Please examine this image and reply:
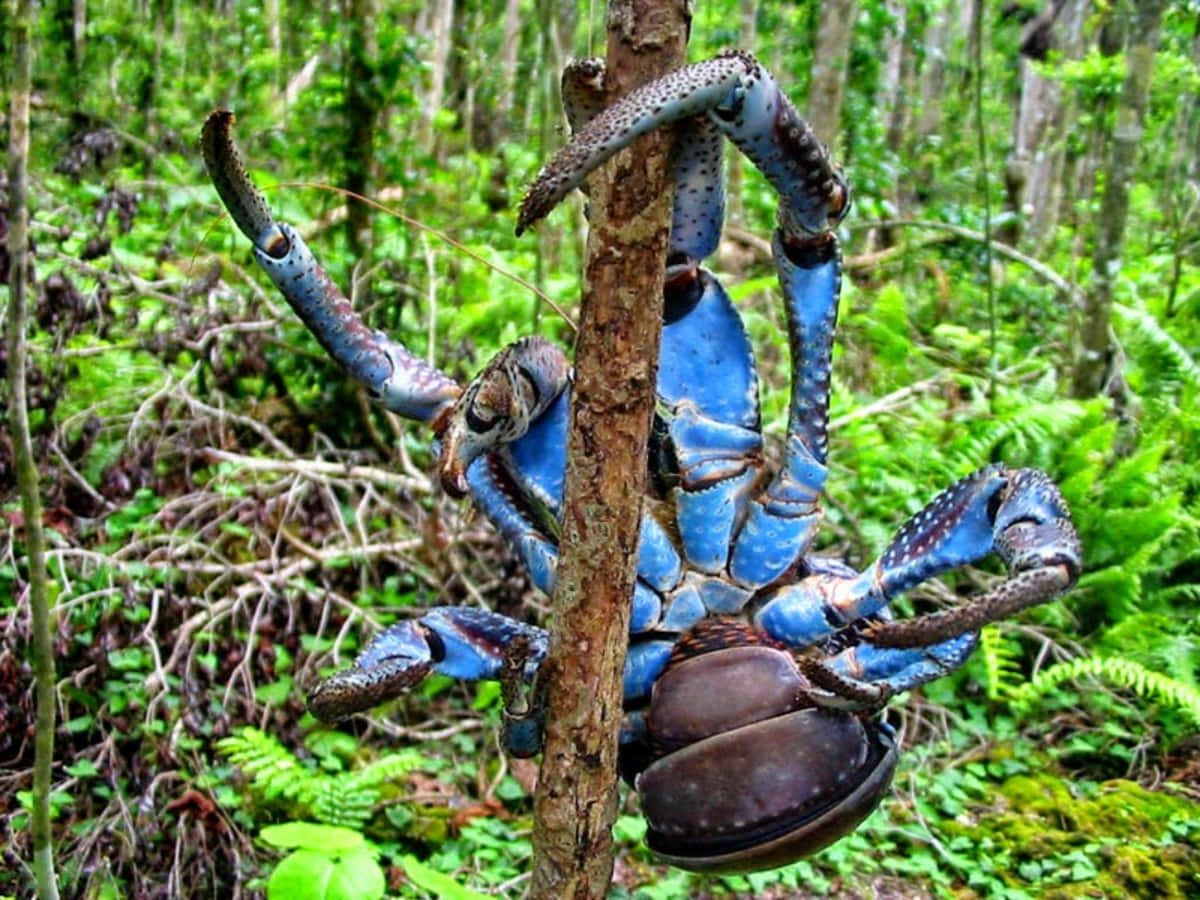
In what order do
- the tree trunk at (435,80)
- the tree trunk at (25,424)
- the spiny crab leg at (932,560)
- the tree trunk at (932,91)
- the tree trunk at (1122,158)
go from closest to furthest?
1. the spiny crab leg at (932,560)
2. the tree trunk at (25,424)
3. the tree trunk at (1122,158)
4. the tree trunk at (435,80)
5. the tree trunk at (932,91)

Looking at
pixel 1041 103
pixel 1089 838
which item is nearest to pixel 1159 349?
pixel 1089 838

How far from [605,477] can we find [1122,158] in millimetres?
5142

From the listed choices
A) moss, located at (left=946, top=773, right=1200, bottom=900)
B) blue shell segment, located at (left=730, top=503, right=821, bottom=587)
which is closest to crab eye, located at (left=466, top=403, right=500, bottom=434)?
blue shell segment, located at (left=730, top=503, right=821, bottom=587)

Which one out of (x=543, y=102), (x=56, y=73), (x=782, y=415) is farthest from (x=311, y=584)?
(x=56, y=73)

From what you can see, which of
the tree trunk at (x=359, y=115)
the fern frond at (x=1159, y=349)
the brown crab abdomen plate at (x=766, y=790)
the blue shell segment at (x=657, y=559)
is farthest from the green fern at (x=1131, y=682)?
the tree trunk at (x=359, y=115)

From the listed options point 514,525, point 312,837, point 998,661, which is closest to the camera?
point 514,525

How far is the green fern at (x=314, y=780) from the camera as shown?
12.0ft

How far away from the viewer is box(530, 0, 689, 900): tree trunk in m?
1.68

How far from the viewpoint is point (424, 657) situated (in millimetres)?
2219

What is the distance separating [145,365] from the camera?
5352 mm

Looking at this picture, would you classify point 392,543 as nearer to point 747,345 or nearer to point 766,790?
point 747,345

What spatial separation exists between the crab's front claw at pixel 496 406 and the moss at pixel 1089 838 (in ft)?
9.32

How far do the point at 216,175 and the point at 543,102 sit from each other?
417 centimetres

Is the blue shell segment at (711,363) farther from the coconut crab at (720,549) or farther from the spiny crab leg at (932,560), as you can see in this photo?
the spiny crab leg at (932,560)
